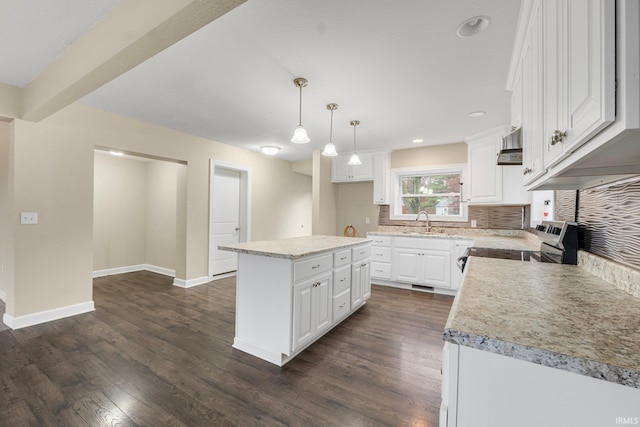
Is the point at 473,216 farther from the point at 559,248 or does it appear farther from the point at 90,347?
the point at 90,347

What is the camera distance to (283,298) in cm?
211

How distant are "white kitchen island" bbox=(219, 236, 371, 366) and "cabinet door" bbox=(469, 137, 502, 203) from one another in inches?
101

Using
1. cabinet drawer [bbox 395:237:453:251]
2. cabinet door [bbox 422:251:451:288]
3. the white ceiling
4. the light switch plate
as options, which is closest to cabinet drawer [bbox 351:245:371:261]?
cabinet drawer [bbox 395:237:453:251]

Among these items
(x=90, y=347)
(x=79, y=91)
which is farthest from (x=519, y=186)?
(x=90, y=347)

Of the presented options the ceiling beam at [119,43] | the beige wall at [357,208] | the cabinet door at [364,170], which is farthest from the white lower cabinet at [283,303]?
the beige wall at [357,208]

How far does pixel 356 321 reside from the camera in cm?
298

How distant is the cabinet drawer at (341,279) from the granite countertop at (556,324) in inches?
62.2

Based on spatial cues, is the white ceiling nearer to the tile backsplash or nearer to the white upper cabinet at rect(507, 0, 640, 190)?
the white upper cabinet at rect(507, 0, 640, 190)

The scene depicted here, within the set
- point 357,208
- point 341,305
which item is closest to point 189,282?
point 341,305

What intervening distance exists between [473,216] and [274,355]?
375cm

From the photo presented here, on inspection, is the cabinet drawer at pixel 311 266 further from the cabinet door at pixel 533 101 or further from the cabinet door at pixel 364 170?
the cabinet door at pixel 364 170

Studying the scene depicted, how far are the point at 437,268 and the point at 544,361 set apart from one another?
3678mm

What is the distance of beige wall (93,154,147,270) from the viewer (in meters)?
4.75

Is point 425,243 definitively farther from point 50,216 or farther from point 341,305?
point 50,216
